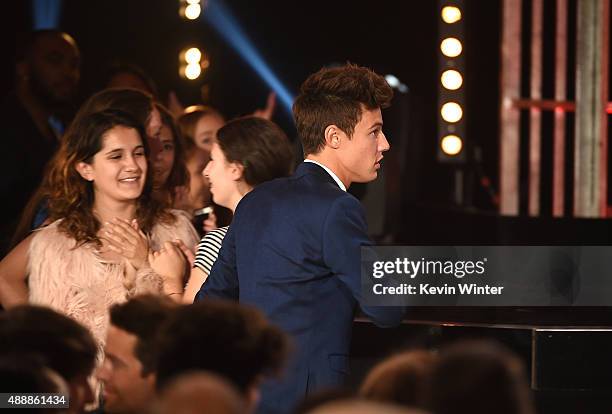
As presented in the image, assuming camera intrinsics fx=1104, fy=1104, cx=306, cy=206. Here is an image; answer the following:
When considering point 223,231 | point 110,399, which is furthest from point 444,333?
point 110,399

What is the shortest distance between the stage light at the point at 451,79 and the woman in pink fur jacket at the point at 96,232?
2818 millimetres

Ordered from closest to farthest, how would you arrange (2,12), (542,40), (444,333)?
(444,333)
(542,40)
(2,12)

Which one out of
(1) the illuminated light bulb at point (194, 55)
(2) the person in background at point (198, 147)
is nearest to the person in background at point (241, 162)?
(2) the person in background at point (198, 147)

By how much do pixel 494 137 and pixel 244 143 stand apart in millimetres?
7463

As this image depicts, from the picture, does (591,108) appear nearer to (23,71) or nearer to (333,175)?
(23,71)

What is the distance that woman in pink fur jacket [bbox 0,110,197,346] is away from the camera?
3246 millimetres

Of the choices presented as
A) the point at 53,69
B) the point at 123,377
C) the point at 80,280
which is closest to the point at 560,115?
the point at 53,69

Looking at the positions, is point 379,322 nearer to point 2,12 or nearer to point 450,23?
point 450,23

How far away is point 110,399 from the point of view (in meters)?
2.13

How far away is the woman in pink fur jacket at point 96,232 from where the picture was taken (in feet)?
10.6

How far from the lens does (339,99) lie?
2.71 m

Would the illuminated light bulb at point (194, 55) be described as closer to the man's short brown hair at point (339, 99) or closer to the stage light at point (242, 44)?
the stage light at point (242, 44)

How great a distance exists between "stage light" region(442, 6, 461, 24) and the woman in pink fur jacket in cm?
288

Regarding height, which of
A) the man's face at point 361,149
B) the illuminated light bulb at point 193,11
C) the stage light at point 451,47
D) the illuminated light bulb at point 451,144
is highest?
the illuminated light bulb at point 193,11
